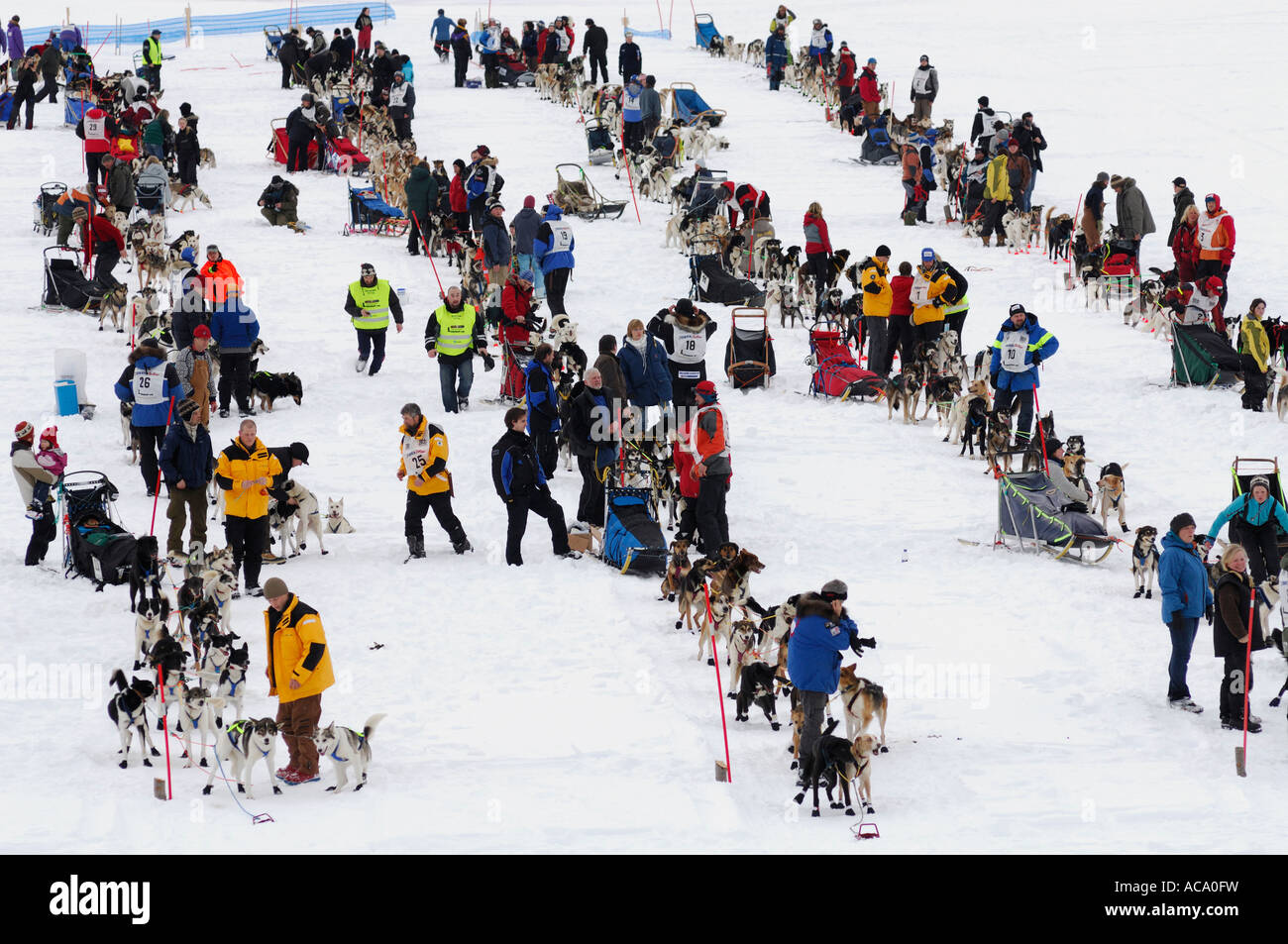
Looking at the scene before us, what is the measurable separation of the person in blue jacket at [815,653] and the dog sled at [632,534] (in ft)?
10.7

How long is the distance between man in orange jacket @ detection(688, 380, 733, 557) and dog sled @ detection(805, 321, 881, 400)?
443 cm

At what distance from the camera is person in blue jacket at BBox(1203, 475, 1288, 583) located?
1116cm

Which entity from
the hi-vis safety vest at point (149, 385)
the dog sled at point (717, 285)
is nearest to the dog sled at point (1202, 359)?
the dog sled at point (717, 285)

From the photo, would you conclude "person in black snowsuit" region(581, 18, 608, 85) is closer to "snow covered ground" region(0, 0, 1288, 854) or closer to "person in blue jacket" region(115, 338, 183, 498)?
"snow covered ground" region(0, 0, 1288, 854)

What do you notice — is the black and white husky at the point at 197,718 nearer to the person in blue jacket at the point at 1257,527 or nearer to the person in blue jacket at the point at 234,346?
the person in blue jacket at the point at 234,346

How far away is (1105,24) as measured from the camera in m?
40.5

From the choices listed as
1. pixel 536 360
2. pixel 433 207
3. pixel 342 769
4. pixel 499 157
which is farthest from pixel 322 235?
pixel 342 769

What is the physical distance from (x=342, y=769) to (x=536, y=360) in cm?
539

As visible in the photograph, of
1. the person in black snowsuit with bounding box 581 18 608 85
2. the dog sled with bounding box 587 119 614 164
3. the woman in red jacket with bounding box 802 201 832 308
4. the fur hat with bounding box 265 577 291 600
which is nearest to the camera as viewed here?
the fur hat with bounding box 265 577 291 600

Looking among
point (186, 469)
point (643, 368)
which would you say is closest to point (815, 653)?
point (186, 469)

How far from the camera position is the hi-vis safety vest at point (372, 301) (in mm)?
16453

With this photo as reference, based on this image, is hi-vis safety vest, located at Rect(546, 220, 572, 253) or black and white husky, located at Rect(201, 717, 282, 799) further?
hi-vis safety vest, located at Rect(546, 220, 572, 253)

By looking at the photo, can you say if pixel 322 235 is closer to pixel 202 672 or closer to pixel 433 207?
pixel 433 207

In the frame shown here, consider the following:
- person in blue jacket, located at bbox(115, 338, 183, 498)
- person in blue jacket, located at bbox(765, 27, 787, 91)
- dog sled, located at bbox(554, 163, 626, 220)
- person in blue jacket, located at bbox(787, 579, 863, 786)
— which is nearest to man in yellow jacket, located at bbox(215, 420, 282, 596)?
person in blue jacket, located at bbox(115, 338, 183, 498)
